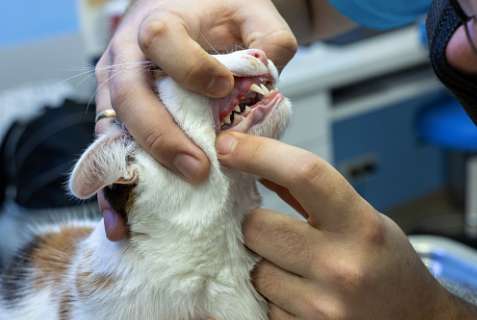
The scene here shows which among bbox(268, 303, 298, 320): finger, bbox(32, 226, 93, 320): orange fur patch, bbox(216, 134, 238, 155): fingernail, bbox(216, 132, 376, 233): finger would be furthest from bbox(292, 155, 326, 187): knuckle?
bbox(32, 226, 93, 320): orange fur patch

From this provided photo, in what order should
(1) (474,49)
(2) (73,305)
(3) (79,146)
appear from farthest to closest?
1. (3) (79,146)
2. (2) (73,305)
3. (1) (474,49)

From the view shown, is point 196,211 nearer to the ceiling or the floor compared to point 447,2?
nearer to the floor

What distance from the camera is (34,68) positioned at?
2193mm

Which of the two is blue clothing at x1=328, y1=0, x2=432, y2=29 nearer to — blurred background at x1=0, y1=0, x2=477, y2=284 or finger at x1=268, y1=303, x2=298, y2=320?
finger at x1=268, y1=303, x2=298, y2=320

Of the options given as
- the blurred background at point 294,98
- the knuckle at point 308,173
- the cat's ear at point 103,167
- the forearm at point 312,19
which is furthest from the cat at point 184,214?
the blurred background at point 294,98

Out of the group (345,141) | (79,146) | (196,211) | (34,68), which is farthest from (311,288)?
(345,141)

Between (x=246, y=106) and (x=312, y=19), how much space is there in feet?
1.55

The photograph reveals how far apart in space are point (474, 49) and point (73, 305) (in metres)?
0.72

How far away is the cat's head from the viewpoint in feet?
2.18

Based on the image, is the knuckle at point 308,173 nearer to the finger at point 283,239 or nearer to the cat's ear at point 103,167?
the finger at point 283,239

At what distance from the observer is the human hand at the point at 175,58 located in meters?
0.64

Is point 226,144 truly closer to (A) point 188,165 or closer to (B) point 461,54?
(A) point 188,165

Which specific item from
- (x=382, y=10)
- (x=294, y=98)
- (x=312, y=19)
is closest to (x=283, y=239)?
(x=382, y=10)

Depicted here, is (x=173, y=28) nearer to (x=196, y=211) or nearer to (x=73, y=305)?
(x=196, y=211)
